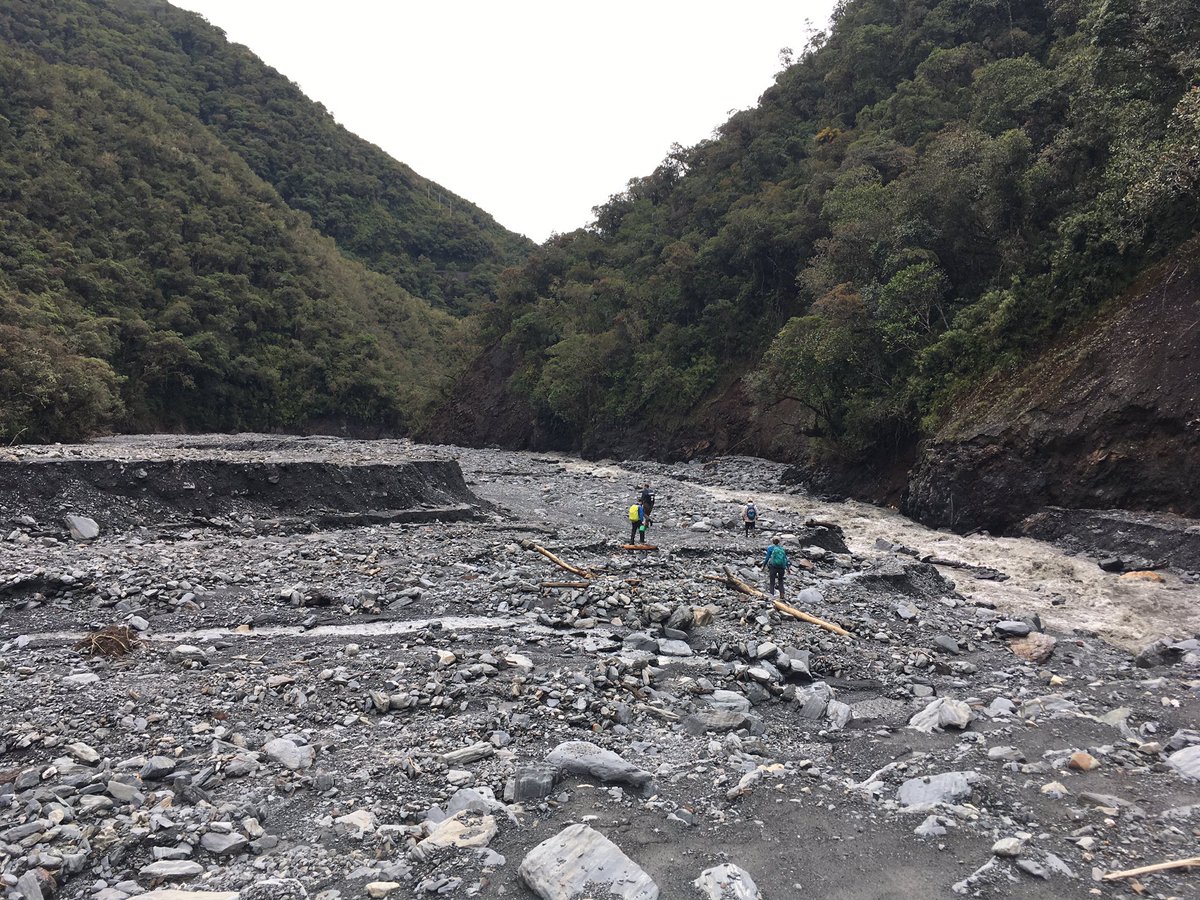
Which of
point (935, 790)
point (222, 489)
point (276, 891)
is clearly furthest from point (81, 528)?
point (935, 790)

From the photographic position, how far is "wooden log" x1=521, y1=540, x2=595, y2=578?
12.0 metres

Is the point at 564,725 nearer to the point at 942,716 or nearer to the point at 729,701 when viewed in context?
the point at 729,701

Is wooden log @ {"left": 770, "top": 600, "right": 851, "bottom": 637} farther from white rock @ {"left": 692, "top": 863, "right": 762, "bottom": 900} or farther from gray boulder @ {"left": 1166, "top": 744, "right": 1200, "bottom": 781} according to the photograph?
white rock @ {"left": 692, "top": 863, "right": 762, "bottom": 900}

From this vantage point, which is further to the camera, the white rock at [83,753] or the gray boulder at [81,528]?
the gray boulder at [81,528]

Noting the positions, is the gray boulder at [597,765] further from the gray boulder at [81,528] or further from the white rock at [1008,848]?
the gray boulder at [81,528]

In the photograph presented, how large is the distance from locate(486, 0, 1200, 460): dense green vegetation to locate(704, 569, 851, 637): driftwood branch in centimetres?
1326

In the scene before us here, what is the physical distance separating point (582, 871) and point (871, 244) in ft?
88.5

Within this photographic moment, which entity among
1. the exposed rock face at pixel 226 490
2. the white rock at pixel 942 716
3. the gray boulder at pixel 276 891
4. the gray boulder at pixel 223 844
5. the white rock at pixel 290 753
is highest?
the white rock at pixel 942 716

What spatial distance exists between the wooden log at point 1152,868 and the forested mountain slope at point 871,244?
16467 mm

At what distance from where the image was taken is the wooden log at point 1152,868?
4152mm

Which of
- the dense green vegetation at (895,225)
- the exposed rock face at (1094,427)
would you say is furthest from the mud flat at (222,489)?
the dense green vegetation at (895,225)

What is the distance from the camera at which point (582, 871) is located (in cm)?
418

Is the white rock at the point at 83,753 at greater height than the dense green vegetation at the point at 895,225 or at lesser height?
lesser

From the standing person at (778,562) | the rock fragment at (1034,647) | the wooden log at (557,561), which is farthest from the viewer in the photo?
the wooden log at (557,561)
